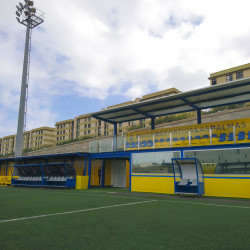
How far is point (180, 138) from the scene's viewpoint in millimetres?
15445

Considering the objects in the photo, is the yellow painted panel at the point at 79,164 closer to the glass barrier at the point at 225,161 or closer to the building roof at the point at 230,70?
the glass barrier at the point at 225,161

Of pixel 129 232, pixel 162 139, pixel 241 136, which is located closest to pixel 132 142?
pixel 162 139

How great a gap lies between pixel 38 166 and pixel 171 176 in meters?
12.0

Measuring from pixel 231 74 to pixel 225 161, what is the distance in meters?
43.2

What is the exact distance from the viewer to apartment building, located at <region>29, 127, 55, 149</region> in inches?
4011

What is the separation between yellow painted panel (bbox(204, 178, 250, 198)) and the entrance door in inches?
370

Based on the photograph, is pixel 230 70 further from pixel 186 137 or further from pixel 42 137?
pixel 42 137

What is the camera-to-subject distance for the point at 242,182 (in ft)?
41.5

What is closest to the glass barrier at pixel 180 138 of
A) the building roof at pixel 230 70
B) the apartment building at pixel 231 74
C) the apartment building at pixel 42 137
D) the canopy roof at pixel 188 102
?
the canopy roof at pixel 188 102

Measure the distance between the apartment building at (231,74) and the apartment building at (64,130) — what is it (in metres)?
54.2

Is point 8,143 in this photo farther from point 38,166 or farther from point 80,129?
point 38,166

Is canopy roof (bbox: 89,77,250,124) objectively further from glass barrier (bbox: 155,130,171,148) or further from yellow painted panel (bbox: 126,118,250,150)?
glass barrier (bbox: 155,130,171,148)

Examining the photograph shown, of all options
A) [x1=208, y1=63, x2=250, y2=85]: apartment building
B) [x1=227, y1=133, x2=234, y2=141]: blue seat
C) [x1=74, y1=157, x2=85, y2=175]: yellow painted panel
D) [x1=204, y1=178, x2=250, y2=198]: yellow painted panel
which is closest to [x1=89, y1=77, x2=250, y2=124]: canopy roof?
[x1=227, y1=133, x2=234, y2=141]: blue seat

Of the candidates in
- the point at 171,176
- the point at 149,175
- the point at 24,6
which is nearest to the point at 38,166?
the point at 149,175
